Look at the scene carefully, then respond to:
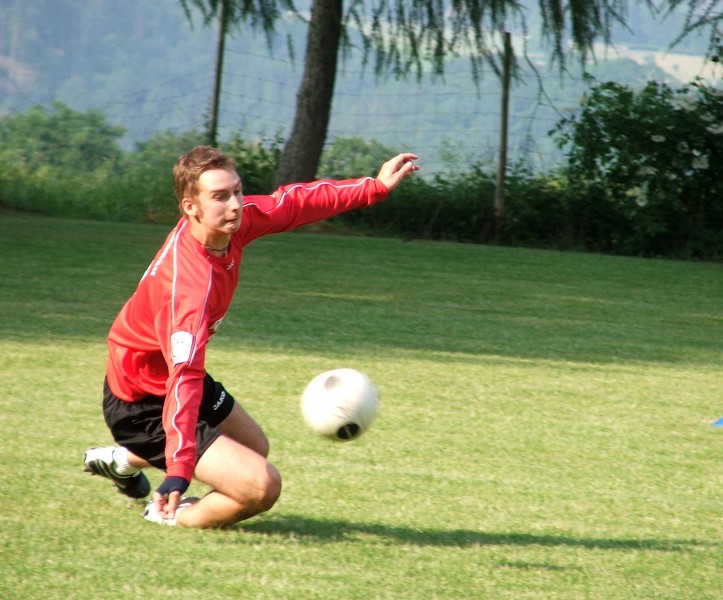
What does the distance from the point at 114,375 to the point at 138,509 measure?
0.51 metres

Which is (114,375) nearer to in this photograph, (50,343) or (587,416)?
(587,416)

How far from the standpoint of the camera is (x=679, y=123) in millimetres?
13547

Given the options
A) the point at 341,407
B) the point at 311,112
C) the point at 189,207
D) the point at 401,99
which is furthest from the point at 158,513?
the point at 401,99

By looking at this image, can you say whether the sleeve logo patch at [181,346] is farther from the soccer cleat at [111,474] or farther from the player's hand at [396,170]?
the player's hand at [396,170]

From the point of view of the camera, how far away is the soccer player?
3.50m

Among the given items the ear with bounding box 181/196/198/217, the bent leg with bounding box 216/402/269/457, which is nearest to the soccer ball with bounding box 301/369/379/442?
the bent leg with bounding box 216/402/269/457

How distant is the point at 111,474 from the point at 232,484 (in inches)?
22.1

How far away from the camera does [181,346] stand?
3.44m

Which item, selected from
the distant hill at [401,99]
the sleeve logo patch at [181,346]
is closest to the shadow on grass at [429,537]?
the sleeve logo patch at [181,346]

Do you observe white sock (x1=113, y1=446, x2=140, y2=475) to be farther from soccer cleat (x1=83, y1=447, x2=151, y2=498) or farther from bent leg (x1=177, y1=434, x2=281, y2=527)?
bent leg (x1=177, y1=434, x2=281, y2=527)

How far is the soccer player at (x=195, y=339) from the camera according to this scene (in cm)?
350

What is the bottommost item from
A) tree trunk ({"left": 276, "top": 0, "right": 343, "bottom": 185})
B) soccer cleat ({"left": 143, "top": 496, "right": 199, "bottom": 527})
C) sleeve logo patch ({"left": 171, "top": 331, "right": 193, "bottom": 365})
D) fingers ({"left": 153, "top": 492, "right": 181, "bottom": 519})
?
soccer cleat ({"left": 143, "top": 496, "right": 199, "bottom": 527})

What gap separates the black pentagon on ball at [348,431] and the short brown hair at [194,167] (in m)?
0.99

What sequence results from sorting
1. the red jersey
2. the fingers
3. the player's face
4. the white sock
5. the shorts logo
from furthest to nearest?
the shorts logo, the white sock, the player's face, the red jersey, the fingers
